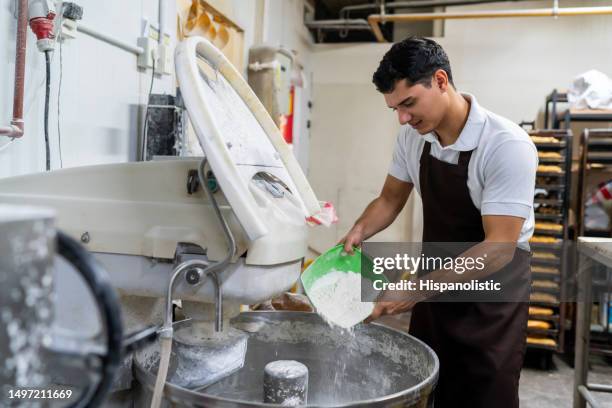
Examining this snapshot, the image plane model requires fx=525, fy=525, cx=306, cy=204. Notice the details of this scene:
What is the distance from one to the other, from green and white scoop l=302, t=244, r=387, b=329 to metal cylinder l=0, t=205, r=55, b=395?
90 cm

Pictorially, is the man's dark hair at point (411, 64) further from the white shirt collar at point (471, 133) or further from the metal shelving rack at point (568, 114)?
the metal shelving rack at point (568, 114)

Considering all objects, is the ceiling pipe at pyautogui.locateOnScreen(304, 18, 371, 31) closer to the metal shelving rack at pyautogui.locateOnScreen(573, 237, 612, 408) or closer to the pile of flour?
the metal shelving rack at pyautogui.locateOnScreen(573, 237, 612, 408)

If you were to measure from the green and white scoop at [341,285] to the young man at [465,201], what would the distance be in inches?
1.7

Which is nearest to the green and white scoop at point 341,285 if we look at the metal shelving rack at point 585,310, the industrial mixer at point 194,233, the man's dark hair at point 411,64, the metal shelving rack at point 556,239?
the industrial mixer at point 194,233

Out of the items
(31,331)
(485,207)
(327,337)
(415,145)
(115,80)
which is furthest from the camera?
(115,80)

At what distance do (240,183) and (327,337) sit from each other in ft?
2.06

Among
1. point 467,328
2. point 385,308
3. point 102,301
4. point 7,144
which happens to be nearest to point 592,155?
point 467,328

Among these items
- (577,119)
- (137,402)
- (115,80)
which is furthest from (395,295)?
(577,119)

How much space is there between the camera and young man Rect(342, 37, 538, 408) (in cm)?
143

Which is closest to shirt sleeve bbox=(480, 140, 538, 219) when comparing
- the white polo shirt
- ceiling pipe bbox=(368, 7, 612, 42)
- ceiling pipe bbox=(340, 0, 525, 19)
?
the white polo shirt

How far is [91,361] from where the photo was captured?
0.42m

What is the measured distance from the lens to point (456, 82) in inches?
183

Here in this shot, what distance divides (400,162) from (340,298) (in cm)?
67

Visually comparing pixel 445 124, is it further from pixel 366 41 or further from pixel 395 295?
pixel 366 41
